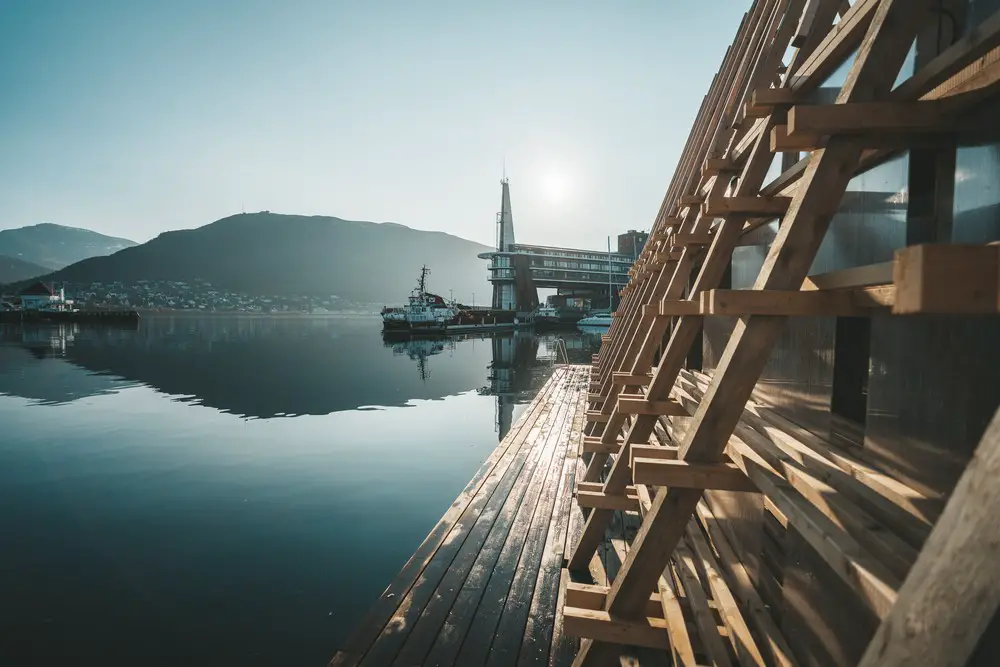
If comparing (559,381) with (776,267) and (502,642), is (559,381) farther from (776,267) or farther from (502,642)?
(776,267)

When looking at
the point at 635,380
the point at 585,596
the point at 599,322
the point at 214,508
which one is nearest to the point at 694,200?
the point at 635,380

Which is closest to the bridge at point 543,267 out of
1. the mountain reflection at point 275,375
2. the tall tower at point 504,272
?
the tall tower at point 504,272

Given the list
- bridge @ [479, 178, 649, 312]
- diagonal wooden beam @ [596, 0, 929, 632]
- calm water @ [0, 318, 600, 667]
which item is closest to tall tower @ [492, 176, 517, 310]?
bridge @ [479, 178, 649, 312]

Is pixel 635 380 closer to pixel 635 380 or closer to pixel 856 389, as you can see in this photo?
pixel 635 380

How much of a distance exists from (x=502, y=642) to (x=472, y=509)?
9.28 feet

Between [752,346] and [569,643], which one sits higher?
[752,346]

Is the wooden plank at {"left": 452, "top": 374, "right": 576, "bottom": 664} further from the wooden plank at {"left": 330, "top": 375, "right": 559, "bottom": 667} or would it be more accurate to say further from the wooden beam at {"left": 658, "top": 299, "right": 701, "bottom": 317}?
the wooden beam at {"left": 658, "top": 299, "right": 701, "bottom": 317}

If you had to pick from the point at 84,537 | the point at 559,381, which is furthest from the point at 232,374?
the point at 84,537

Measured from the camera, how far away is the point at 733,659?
3104 mm

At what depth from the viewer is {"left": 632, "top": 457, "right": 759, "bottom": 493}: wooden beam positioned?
253 cm

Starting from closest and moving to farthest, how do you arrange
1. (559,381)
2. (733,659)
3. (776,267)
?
(776,267) < (733,659) < (559,381)

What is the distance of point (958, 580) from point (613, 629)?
272cm

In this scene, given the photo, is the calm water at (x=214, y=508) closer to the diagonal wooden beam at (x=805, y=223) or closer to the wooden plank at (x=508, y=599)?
the wooden plank at (x=508, y=599)

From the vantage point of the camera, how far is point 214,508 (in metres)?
9.94
